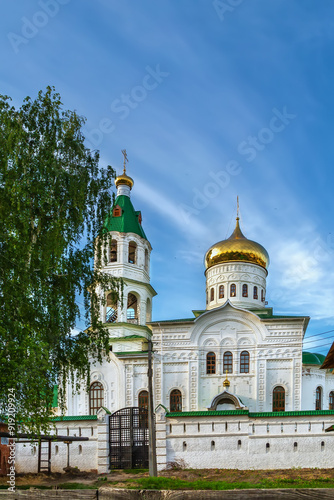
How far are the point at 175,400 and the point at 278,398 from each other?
184 inches

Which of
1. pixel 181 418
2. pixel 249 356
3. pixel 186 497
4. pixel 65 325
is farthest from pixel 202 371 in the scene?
pixel 186 497

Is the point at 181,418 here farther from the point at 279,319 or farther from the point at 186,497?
the point at 186,497

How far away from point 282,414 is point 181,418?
10.5 ft

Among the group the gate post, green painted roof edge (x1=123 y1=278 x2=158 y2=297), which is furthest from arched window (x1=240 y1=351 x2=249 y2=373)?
the gate post

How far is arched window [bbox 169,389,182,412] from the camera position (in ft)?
78.1

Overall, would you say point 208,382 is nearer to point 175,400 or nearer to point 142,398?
point 175,400

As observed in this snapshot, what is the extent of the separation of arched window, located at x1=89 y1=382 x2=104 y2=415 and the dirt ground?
891 centimetres

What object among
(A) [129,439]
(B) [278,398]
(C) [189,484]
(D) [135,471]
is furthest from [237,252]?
(C) [189,484]

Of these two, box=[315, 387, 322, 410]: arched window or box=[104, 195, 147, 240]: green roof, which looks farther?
box=[104, 195, 147, 240]: green roof

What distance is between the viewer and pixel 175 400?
23938mm

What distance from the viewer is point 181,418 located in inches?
637

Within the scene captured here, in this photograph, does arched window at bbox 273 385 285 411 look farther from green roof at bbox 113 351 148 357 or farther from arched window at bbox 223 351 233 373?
green roof at bbox 113 351 148 357

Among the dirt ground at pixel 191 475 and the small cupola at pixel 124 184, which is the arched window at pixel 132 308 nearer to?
the small cupola at pixel 124 184

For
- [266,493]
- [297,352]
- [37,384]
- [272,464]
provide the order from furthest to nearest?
[297,352] → [272,464] → [37,384] → [266,493]
